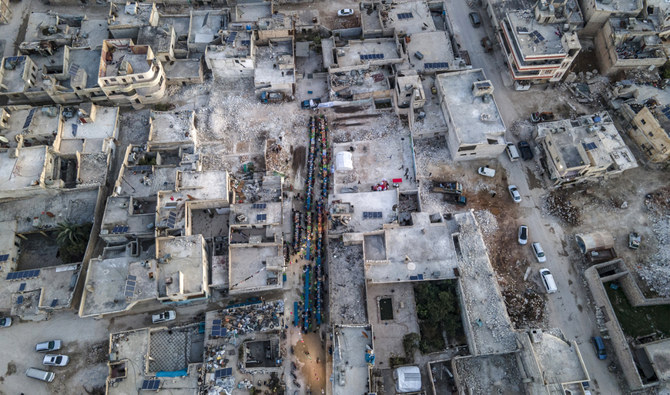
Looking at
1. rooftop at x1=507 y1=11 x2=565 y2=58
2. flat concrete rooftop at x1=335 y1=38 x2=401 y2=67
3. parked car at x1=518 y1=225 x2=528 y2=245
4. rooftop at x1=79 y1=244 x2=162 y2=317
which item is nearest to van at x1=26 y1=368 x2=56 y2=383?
rooftop at x1=79 y1=244 x2=162 y2=317

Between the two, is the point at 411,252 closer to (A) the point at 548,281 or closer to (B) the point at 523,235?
(B) the point at 523,235

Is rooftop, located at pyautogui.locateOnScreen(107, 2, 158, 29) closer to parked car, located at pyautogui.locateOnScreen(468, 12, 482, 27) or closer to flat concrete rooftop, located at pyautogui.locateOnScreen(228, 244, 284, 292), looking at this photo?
flat concrete rooftop, located at pyautogui.locateOnScreen(228, 244, 284, 292)

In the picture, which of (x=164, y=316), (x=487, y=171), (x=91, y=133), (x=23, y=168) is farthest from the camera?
(x=91, y=133)

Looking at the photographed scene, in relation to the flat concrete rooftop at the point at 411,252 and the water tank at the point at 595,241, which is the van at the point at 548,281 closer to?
the water tank at the point at 595,241

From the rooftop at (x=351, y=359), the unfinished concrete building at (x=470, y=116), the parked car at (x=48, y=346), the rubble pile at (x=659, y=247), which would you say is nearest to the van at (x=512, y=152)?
the unfinished concrete building at (x=470, y=116)

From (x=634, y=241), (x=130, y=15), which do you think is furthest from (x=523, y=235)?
(x=130, y=15)

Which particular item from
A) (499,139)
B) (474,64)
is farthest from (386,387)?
(474,64)

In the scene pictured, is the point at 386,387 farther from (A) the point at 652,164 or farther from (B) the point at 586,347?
(A) the point at 652,164
